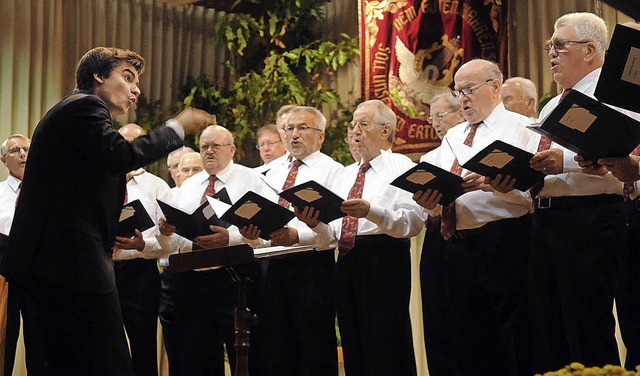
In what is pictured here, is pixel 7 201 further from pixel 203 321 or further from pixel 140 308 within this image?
pixel 203 321

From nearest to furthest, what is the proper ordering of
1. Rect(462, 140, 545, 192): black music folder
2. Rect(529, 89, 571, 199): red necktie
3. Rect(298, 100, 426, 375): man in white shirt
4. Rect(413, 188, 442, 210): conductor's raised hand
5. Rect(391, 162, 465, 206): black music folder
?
Rect(462, 140, 545, 192): black music folder → Rect(529, 89, 571, 199): red necktie → Rect(391, 162, 465, 206): black music folder → Rect(413, 188, 442, 210): conductor's raised hand → Rect(298, 100, 426, 375): man in white shirt

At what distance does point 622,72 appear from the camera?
9.86 feet

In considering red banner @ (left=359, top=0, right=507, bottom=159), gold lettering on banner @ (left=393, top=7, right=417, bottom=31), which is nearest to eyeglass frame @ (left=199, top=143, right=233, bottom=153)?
red banner @ (left=359, top=0, right=507, bottom=159)

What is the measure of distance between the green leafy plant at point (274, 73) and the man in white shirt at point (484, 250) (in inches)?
115

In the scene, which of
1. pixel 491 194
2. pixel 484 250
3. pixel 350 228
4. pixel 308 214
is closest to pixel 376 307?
pixel 350 228

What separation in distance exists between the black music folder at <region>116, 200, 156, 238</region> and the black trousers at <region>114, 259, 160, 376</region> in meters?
0.57

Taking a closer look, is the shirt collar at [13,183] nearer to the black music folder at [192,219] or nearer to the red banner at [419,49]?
the black music folder at [192,219]

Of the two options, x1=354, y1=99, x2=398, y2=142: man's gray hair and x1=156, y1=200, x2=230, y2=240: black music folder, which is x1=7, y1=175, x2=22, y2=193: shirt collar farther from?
x1=354, y1=99, x2=398, y2=142: man's gray hair

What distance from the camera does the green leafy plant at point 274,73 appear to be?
723cm

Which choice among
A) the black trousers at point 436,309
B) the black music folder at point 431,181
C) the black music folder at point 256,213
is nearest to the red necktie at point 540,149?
the black music folder at point 431,181

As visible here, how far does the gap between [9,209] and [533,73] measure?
357 cm

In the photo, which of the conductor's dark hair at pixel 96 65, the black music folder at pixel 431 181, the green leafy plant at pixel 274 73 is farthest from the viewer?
the green leafy plant at pixel 274 73

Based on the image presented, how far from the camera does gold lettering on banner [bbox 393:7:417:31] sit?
6.34 m

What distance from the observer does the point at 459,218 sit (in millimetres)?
4000
